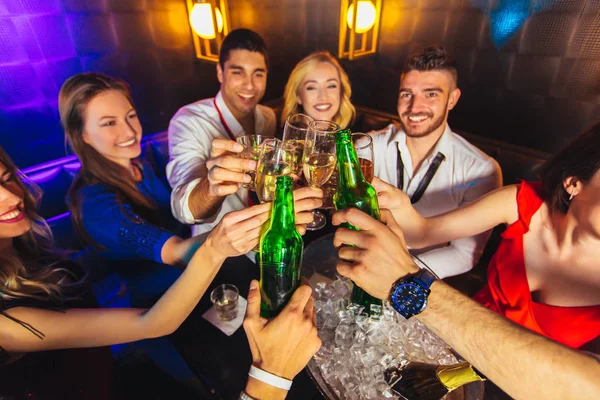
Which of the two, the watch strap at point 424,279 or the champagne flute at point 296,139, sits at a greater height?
the champagne flute at point 296,139

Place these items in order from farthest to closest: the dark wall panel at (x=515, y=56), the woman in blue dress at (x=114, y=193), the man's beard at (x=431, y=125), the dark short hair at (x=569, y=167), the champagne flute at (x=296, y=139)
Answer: the dark wall panel at (x=515, y=56) < the man's beard at (x=431, y=125) < the woman in blue dress at (x=114, y=193) < the champagne flute at (x=296, y=139) < the dark short hair at (x=569, y=167)

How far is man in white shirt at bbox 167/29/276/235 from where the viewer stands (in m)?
1.80

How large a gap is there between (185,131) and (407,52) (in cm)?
302

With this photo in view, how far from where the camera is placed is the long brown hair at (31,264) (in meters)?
1.25

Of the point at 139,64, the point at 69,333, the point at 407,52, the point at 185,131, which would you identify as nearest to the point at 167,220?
the point at 185,131

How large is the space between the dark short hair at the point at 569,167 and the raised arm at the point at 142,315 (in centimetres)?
129

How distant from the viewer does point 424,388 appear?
0.99m

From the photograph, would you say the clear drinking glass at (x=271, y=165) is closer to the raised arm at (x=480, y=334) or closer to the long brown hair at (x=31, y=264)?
the raised arm at (x=480, y=334)

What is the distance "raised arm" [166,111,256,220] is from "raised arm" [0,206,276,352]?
1.02 feet

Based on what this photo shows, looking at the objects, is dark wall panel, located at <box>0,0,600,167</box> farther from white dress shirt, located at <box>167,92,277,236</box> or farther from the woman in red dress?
the woman in red dress

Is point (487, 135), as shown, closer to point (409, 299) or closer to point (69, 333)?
point (409, 299)

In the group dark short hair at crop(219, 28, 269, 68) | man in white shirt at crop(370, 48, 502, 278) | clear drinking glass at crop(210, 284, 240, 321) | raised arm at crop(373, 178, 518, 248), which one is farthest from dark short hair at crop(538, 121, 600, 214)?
dark short hair at crop(219, 28, 269, 68)

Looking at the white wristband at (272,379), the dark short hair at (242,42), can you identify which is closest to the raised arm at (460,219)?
the white wristband at (272,379)

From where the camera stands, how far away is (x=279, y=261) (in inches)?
41.4
